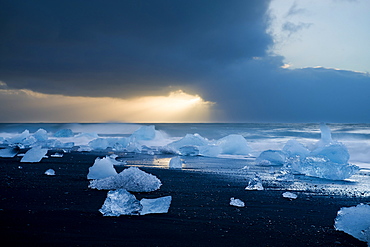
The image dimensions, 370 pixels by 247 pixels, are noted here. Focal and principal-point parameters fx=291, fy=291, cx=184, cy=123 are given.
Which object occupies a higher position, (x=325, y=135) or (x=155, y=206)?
(x=325, y=135)

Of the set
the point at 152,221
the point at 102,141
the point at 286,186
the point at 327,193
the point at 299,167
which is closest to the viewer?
the point at 152,221

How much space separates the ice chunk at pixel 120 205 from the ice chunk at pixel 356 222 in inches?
82.6

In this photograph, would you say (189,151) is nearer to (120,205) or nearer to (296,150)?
(296,150)

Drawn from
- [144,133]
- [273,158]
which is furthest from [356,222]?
[144,133]

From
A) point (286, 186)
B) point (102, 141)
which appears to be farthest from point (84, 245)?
point (102, 141)

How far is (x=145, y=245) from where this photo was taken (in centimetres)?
239

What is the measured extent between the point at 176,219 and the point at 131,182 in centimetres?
150

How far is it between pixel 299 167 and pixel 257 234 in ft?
15.7

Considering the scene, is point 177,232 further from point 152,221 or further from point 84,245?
point 84,245

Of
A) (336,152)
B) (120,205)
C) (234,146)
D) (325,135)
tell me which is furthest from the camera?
(234,146)

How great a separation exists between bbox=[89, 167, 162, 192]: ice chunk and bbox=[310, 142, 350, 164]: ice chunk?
5.37m

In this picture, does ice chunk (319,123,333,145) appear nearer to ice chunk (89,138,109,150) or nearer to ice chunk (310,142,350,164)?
ice chunk (310,142,350,164)

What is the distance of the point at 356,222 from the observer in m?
2.81

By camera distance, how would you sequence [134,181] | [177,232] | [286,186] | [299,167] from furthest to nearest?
[299,167]
[286,186]
[134,181]
[177,232]
